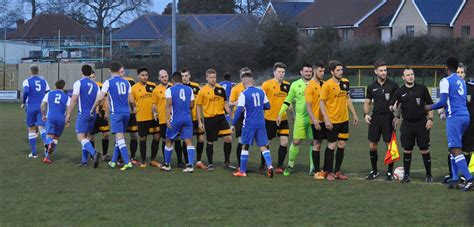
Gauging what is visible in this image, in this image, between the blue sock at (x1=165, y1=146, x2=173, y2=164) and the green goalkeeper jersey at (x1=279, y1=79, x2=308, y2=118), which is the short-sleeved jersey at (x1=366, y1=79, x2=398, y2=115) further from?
the blue sock at (x1=165, y1=146, x2=173, y2=164)

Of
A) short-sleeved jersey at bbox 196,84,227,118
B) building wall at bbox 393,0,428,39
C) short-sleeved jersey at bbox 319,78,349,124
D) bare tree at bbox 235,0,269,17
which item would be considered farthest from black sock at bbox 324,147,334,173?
bare tree at bbox 235,0,269,17

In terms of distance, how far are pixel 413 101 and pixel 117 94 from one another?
5.51 meters

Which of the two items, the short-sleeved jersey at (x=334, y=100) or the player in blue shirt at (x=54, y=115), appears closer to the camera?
the short-sleeved jersey at (x=334, y=100)

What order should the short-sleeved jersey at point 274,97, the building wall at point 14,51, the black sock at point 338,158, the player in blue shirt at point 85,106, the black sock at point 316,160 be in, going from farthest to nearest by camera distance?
the building wall at point 14,51 → the player in blue shirt at point 85,106 → the short-sleeved jersey at point 274,97 → the black sock at point 316,160 → the black sock at point 338,158

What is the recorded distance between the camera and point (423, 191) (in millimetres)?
12297

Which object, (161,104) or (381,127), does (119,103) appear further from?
(381,127)

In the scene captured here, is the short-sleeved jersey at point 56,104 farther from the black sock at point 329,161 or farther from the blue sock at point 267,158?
the black sock at point 329,161

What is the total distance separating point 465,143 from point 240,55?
164 ft

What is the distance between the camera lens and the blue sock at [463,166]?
12.4 metres

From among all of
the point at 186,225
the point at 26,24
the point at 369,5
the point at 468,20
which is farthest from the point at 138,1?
the point at 186,225

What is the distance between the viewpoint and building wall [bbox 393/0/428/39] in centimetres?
6944

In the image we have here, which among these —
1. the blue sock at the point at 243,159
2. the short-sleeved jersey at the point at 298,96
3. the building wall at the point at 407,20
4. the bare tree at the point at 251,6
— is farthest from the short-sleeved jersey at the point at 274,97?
the bare tree at the point at 251,6

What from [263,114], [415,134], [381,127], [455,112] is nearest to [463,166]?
[455,112]

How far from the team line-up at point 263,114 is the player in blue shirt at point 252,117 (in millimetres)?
17
